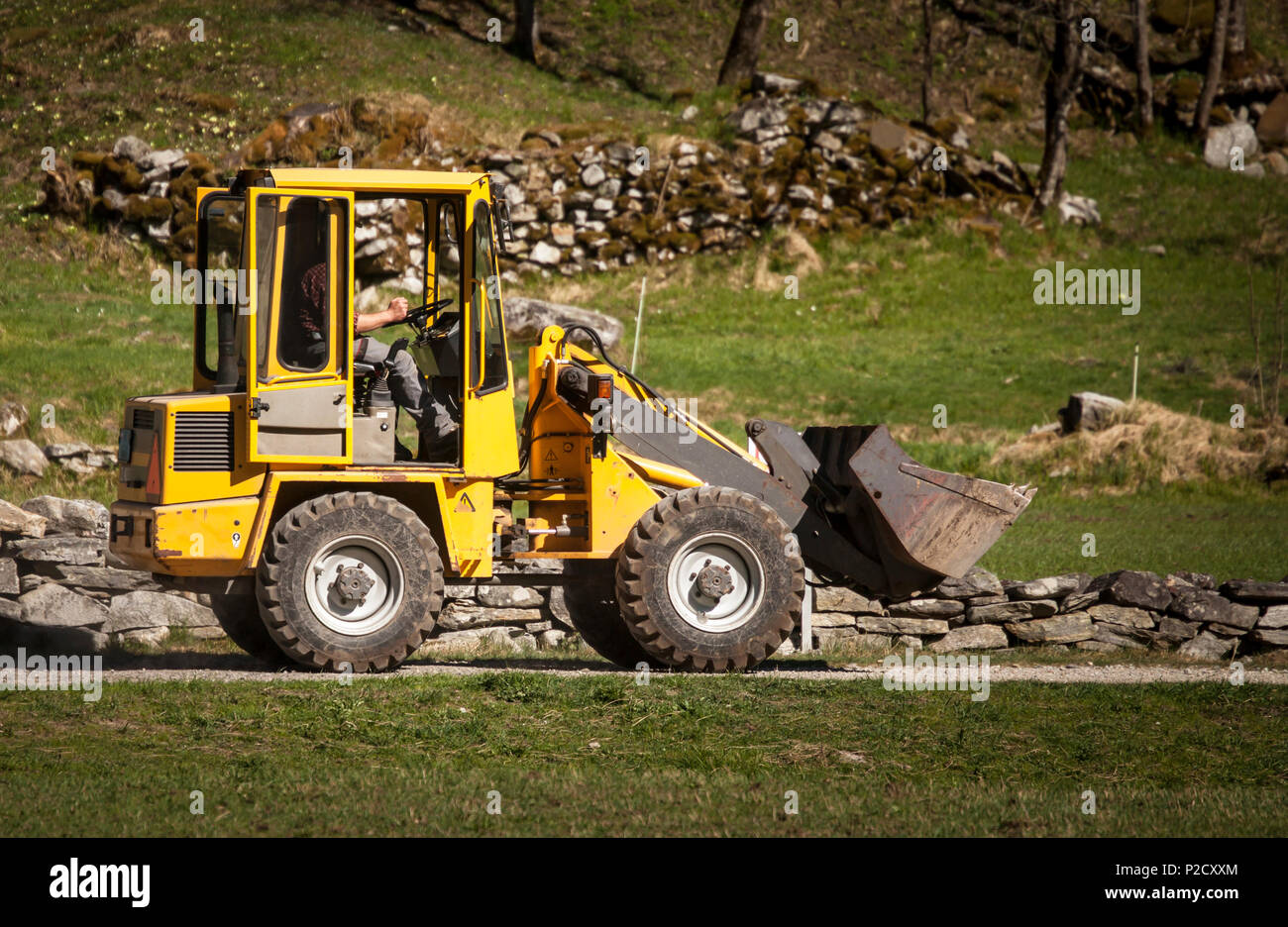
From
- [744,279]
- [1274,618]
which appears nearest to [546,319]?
[744,279]

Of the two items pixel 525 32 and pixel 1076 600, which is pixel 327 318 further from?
pixel 525 32

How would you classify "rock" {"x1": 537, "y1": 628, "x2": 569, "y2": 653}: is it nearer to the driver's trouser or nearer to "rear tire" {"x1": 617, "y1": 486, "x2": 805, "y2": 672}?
"rear tire" {"x1": 617, "y1": 486, "x2": 805, "y2": 672}

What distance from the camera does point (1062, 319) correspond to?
27.4 meters

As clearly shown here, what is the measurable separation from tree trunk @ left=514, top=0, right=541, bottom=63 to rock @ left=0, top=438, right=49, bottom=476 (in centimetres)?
2225

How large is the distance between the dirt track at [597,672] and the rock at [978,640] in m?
0.75

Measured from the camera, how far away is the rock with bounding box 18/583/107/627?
37.5ft

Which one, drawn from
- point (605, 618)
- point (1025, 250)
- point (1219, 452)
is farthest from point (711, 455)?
point (1025, 250)

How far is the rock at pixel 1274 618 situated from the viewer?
1256 cm

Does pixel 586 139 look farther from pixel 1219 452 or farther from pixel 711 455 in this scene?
pixel 711 455

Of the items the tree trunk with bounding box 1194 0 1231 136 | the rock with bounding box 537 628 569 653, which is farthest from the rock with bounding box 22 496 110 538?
the tree trunk with bounding box 1194 0 1231 136

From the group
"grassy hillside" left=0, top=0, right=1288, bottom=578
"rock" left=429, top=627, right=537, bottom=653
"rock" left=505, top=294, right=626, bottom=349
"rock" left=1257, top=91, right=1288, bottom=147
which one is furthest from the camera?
"rock" left=1257, top=91, right=1288, bottom=147

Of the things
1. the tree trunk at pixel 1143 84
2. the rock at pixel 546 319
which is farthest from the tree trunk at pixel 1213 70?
the rock at pixel 546 319

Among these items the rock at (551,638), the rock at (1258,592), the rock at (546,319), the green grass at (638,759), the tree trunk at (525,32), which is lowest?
the green grass at (638,759)

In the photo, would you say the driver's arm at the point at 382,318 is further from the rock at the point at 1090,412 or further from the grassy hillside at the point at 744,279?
the rock at the point at 1090,412
